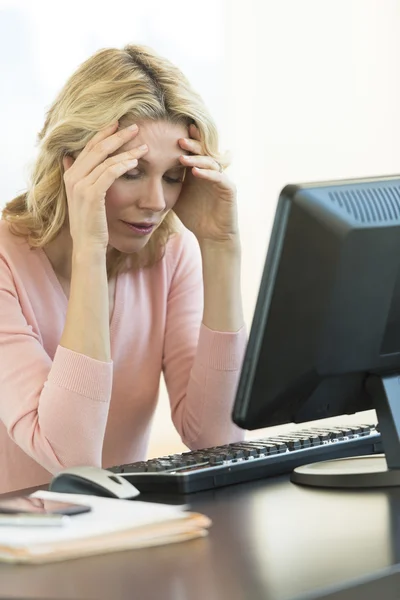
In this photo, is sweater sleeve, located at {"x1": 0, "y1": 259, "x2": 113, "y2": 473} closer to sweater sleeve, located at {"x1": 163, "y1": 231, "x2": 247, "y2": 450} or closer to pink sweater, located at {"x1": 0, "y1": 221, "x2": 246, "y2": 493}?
pink sweater, located at {"x1": 0, "y1": 221, "x2": 246, "y2": 493}

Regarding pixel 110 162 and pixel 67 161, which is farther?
pixel 67 161

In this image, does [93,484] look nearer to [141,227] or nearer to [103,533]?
[103,533]

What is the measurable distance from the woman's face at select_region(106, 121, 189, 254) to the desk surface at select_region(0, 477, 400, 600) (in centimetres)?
71

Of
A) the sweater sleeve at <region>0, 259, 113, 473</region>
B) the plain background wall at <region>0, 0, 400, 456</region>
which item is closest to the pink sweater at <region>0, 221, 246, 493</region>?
the sweater sleeve at <region>0, 259, 113, 473</region>

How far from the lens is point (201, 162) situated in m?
1.66

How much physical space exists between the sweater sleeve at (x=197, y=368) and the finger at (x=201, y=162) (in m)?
0.28

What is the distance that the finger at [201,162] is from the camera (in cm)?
163

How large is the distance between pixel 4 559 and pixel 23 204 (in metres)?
1.14

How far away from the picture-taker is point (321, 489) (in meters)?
1.14

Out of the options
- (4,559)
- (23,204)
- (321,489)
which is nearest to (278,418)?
(321,489)

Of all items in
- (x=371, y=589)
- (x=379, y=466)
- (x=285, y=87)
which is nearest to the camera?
(x=371, y=589)

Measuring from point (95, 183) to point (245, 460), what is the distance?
548mm

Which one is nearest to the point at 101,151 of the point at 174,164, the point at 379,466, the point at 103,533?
the point at 174,164

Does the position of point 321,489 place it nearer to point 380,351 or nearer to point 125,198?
point 380,351
